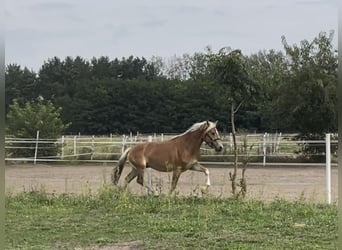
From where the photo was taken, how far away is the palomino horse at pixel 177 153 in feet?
26.6

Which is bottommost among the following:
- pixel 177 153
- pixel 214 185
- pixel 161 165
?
pixel 214 185

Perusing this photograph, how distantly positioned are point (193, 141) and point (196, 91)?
3314cm

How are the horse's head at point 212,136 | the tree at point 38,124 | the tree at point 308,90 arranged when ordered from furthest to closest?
the tree at point 38,124
the tree at point 308,90
the horse's head at point 212,136

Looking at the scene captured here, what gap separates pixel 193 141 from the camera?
8.14 metres

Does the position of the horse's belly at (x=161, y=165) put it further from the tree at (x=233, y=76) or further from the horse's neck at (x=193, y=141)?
the tree at (x=233, y=76)

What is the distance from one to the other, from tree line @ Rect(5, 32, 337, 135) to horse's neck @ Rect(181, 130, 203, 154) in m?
0.67

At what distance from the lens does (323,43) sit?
58.2 feet

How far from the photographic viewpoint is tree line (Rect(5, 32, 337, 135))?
796cm

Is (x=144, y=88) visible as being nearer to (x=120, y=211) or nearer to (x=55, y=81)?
(x=55, y=81)

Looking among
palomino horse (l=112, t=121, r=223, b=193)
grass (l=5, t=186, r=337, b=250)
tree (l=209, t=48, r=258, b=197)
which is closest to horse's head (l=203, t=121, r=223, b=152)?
palomino horse (l=112, t=121, r=223, b=193)

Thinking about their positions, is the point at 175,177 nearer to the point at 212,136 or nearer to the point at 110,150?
the point at 212,136

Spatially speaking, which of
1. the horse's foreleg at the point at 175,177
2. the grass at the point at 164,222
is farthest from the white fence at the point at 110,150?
the grass at the point at 164,222

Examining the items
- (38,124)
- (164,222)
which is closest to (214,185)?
(164,222)

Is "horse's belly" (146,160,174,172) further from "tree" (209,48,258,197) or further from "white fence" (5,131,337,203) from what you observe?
"white fence" (5,131,337,203)
